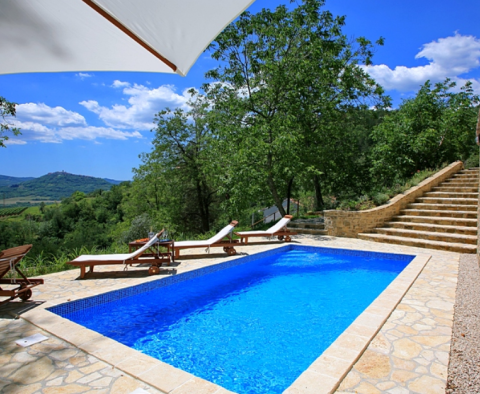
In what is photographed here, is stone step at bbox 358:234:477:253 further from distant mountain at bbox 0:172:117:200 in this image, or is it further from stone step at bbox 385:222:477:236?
distant mountain at bbox 0:172:117:200

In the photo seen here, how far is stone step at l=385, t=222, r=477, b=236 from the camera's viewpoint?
9452 millimetres

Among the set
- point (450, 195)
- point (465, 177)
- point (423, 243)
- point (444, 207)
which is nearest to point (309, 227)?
point (423, 243)

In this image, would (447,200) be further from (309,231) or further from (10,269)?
(10,269)

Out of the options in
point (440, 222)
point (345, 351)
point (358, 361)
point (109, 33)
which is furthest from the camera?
point (440, 222)

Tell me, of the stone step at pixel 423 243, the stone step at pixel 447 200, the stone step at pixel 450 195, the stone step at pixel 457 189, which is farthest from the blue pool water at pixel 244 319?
the stone step at pixel 457 189

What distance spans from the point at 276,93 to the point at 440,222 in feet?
25.4

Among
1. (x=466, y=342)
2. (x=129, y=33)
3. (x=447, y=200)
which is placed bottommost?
(x=466, y=342)

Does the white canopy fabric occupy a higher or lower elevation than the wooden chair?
higher

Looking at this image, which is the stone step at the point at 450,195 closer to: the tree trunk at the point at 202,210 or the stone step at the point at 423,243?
Result: the stone step at the point at 423,243

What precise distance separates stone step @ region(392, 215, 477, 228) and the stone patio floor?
19.0ft

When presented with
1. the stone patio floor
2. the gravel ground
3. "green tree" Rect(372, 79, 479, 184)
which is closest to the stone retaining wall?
"green tree" Rect(372, 79, 479, 184)

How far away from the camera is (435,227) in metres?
9.97

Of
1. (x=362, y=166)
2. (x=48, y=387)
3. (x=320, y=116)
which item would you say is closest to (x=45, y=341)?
(x=48, y=387)

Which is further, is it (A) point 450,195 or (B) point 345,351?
(A) point 450,195
